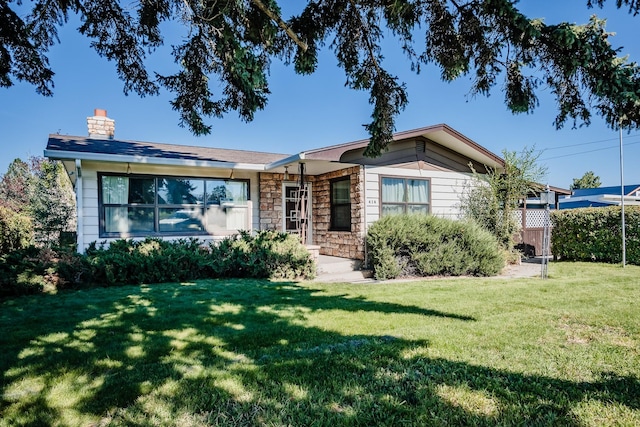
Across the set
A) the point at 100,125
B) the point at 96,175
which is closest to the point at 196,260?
the point at 96,175

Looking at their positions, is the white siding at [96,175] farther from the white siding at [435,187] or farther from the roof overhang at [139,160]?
the white siding at [435,187]

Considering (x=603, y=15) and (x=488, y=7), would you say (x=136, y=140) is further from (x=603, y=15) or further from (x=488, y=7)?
(x=603, y=15)

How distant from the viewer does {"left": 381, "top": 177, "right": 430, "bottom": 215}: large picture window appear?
32.9 ft

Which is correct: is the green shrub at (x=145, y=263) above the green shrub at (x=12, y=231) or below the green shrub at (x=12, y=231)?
below

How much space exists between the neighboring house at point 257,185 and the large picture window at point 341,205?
0.11ft

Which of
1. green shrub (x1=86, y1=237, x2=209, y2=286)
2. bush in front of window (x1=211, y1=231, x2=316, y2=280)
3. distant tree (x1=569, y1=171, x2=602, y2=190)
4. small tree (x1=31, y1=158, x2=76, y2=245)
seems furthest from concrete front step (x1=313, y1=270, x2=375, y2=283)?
distant tree (x1=569, y1=171, x2=602, y2=190)

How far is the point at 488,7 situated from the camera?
3096 mm

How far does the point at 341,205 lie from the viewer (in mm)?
10477

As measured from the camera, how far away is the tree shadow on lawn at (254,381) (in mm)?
2152

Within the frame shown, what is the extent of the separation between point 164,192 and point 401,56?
288 inches

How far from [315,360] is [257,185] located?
321 inches

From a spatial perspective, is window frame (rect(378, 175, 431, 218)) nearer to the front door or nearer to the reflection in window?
the front door

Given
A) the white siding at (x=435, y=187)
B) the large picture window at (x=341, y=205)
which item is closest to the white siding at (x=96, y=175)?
the large picture window at (x=341, y=205)

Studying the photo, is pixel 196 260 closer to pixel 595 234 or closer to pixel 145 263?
pixel 145 263
